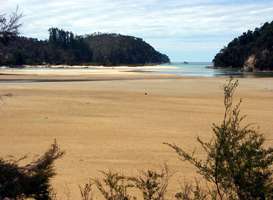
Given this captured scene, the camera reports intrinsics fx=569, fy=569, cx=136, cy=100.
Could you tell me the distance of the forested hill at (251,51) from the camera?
355ft

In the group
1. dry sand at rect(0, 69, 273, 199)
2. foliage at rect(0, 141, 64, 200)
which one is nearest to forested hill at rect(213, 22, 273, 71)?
dry sand at rect(0, 69, 273, 199)

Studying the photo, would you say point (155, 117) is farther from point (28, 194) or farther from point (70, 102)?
point (28, 194)

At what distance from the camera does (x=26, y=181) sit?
14.3 feet

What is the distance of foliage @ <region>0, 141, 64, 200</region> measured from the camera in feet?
13.9

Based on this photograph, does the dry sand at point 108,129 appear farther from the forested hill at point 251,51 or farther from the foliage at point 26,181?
the forested hill at point 251,51

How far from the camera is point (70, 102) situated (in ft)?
76.9

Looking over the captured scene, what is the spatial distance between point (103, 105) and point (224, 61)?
113 metres

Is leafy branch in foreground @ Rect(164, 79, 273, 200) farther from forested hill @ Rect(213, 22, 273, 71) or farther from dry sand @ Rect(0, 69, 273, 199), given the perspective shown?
forested hill @ Rect(213, 22, 273, 71)

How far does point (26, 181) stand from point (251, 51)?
120 metres

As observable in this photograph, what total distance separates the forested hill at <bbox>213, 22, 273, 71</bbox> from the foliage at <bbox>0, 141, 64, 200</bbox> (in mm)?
102557

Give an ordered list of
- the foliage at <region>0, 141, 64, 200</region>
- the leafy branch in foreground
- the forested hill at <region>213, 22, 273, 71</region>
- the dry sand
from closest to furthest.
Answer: the leafy branch in foreground < the foliage at <region>0, 141, 64, 200</region> < the dry sand < the forested hill at <region>213, 22, 273, 71</region>

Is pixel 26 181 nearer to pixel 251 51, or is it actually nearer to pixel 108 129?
pixel 108 129

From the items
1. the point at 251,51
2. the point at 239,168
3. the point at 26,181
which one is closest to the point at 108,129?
the point at 26,181

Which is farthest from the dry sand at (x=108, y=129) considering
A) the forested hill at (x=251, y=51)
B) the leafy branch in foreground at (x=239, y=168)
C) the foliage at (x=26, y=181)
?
the forested hill at (x=251, y=51)
